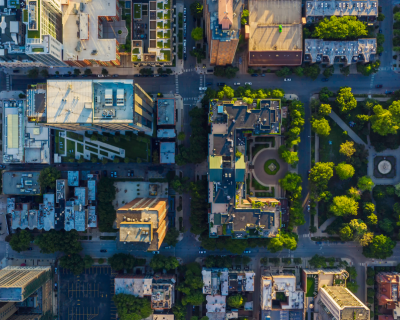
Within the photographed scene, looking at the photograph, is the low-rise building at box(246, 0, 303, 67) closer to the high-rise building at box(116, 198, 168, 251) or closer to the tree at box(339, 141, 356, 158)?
the tree at box(339, 141, 356, 158)

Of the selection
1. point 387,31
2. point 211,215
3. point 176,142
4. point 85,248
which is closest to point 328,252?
point 211,215

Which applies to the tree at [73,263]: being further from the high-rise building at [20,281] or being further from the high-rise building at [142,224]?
the high-rise building at [142,224]

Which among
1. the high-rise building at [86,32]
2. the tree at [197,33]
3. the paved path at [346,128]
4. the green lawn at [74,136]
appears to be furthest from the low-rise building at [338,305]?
the high-rise building at [86,32]

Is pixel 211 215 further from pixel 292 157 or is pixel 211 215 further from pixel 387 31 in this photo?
pixel 387 31

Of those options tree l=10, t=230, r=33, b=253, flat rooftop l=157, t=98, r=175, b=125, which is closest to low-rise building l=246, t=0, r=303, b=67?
flat rooftop l=157, t=98, r=175, b=125

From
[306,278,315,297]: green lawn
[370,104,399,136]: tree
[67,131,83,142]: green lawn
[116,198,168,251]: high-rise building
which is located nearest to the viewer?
[116,198,168,251]: high-rise building

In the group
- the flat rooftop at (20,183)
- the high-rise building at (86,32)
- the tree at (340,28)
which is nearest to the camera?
the high-rise building at (86,32)
